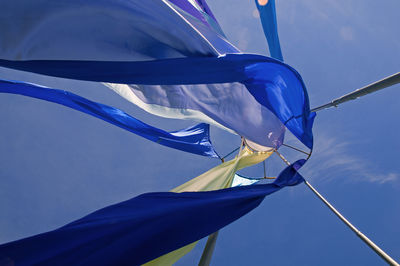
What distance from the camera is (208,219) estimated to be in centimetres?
175

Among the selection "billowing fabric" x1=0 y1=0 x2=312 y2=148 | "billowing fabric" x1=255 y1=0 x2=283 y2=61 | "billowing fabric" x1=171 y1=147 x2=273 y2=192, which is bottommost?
"billowing fabric" x1=171 y1=147 x2=273 y2=192

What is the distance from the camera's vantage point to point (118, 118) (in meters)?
3.31

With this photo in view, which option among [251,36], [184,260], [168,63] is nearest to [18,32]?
[168,63]

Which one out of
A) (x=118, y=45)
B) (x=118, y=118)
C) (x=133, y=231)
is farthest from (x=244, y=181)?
(x=118, y=45)

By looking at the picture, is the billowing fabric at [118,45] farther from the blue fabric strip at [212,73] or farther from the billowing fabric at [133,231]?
the billowing fabric at [133,231]

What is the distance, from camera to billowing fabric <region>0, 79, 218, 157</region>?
279 centimetres

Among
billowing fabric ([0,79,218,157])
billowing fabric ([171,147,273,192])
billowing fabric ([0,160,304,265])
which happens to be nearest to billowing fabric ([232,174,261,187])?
billowing fabric ([0,79,218,157])

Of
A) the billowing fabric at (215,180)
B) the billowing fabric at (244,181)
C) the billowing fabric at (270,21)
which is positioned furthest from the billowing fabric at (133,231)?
the billowing fabric at (244,181)

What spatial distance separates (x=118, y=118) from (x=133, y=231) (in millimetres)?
1933

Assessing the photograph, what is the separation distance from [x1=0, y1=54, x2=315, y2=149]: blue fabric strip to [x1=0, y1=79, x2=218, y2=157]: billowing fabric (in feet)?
4.75

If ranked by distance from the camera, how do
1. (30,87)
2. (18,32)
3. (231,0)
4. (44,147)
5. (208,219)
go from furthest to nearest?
(44,147) < (231,0) < (30,87) < (208,219) < (18,32)

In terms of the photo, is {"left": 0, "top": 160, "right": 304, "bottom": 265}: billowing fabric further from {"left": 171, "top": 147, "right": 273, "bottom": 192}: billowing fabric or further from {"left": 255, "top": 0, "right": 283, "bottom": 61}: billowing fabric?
{"left": 255, "top": 0, "right": 283, "bottom": 61}: billowing fabric

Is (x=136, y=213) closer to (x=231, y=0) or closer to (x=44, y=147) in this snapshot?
(x=231, y=0)

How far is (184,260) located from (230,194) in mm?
10017
